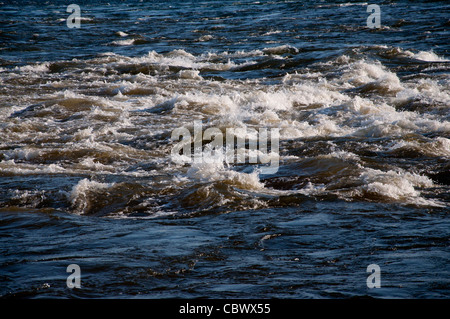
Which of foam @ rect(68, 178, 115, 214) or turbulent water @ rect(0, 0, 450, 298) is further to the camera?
foam @ rect(68, 178, 115, 214)

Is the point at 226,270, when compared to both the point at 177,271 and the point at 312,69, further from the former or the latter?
the point at 312,69

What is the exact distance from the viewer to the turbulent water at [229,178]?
4090 millimetres

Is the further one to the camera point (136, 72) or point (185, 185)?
point (136, 72)

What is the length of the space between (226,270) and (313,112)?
677 centimetres

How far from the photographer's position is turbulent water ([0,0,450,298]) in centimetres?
409

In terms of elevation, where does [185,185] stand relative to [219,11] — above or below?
below

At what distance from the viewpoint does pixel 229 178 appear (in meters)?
6.63

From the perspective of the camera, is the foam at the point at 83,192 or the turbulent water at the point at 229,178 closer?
the turbulent water at the point at 229,178

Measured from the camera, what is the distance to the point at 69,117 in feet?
34.6

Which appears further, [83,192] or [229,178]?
[229,178]
